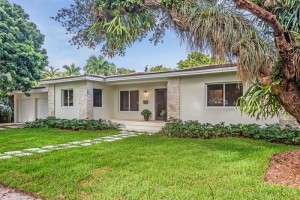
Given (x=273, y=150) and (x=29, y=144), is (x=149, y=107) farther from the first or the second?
(x=273, y=150)

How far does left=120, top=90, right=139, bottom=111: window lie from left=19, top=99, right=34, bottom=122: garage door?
27.7 ft

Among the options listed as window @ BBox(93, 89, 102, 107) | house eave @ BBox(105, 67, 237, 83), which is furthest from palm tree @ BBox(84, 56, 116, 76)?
house eave @ BBox(105, 67, 237, 83)

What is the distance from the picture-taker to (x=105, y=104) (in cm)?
1689

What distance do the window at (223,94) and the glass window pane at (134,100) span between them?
5826 millimetres

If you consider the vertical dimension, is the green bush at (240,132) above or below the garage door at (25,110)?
below

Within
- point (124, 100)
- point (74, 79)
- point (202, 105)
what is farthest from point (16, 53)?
point (202, 105)

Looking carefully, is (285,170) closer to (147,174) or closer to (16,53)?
(147,174)

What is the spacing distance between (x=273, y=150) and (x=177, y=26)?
4256 millimetres

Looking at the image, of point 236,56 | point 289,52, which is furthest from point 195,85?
point 289,52

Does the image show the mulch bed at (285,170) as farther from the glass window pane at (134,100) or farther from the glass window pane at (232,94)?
the glass window pane at (134,100)

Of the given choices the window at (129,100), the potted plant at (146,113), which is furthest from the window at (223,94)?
the window at (129,100)

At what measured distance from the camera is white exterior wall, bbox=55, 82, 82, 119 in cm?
1586

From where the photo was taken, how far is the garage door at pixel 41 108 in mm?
19625

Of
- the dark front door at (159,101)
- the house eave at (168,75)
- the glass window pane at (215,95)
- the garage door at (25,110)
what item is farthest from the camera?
the garage door at (25,110)
